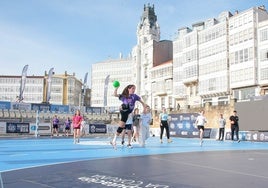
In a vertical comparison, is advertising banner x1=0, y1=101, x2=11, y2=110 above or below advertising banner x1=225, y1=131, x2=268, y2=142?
above

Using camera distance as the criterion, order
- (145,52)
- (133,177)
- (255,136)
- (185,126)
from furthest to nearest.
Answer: (145,52) < (185,126) < (255,136) < (133,177)

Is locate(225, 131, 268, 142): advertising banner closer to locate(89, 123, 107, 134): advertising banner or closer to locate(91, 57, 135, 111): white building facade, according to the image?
locate(89, 123, 107, 134): advertising banner

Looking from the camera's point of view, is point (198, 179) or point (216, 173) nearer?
point (198, 179)

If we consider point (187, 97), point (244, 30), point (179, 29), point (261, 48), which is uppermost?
point (179, 29)

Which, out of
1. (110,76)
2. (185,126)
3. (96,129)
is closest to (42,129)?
(96,129)

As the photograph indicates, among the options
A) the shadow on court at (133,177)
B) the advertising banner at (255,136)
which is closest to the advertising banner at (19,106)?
the advertising banner at (255,136)

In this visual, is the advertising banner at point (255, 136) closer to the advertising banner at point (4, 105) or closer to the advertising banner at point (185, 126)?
the advertising banner at point (185, 126)

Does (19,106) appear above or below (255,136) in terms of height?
above

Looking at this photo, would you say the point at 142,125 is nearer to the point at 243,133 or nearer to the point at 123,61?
the point at 243,133

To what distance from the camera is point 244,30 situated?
2250 inches

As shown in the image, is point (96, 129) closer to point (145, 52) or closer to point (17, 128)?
point (17, 128)

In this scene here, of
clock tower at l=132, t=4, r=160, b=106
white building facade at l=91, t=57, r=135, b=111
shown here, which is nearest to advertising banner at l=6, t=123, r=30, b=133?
clock tower at l=132, t=4, r=160, b=106

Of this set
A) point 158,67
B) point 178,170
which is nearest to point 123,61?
point 158,67

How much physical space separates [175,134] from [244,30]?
107 ft
